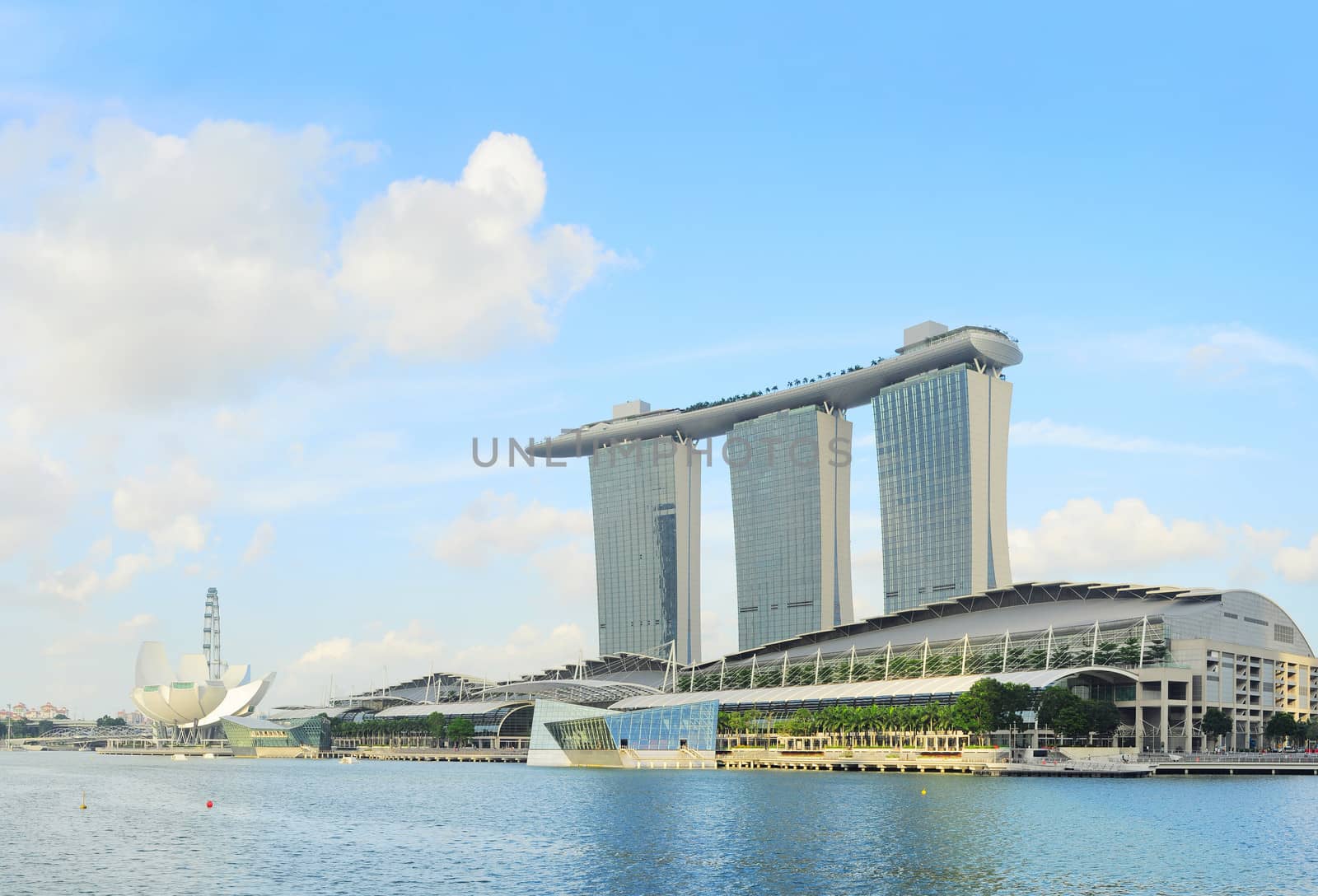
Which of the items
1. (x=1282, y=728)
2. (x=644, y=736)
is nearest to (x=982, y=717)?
(x=644, y=736)

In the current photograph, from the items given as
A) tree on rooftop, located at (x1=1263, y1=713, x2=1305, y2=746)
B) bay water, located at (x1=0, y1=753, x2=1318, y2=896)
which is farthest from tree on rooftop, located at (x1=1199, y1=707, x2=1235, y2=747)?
bay water, located at (x1=0, y1=753, x2=1318, y2=896)

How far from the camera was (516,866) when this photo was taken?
74688 millimetres

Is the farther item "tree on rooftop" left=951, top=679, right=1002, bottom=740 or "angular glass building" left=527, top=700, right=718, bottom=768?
"angular glass building" left=527, top=700, right=718, bottom=768

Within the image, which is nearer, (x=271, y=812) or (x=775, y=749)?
(x=271, y=812)

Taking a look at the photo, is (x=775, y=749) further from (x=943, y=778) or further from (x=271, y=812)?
(x=271, y=812)

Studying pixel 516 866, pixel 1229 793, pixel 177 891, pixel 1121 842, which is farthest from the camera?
pixel 1229 793

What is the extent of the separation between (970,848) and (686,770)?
101 metres

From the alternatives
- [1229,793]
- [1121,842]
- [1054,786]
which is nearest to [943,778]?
[1054,786]

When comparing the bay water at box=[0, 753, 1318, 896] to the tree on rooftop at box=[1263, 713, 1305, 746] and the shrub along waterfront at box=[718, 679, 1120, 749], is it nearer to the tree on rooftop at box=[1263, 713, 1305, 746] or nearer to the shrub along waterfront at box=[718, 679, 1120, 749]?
the shrub along waterfront at box=[718, 679, 1120, 749]

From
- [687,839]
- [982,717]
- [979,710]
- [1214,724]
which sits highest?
[687,839]

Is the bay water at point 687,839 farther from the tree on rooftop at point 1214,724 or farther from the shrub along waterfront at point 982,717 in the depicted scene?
the tree on rooftop at point 1214,724

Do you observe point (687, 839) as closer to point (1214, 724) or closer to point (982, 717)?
point (982, 717)

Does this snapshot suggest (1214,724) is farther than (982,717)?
Yes

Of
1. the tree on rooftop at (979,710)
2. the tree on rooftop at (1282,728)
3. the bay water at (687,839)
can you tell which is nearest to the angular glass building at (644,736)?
the tree on rooftop at (979,710)
